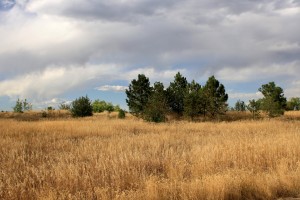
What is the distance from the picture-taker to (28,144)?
47.9ft

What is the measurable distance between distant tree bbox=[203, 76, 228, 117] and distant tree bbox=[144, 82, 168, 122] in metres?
5.89

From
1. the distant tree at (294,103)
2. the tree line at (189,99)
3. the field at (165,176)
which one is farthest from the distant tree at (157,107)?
the distant tree at (294,103)

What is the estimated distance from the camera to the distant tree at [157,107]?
34.6 meters

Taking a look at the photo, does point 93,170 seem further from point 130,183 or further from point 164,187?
point 164,187

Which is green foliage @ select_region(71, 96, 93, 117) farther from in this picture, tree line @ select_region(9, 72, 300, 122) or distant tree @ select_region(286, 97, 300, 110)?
distant tree @ select_region(286, 97, 300, 110)

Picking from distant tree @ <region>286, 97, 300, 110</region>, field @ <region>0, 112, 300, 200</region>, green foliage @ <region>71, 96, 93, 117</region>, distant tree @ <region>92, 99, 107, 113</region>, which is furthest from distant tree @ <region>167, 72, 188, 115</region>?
distant tree @ <region>286, 97, 300, 110</region>

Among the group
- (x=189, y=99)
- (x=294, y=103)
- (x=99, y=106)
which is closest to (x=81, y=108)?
(x=189, y=99)

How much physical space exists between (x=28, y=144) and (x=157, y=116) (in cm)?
2100

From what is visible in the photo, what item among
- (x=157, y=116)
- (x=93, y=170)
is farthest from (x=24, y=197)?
(x=157, y=116)

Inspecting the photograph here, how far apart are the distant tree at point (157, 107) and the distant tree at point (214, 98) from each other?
5.89 m

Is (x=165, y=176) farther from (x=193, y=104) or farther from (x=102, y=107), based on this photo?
(x=102, y=107)

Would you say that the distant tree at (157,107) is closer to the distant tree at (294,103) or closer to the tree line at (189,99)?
the tree line at (189,99)

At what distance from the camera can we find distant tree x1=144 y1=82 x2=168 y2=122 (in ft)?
113

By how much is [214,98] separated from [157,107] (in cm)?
1042
